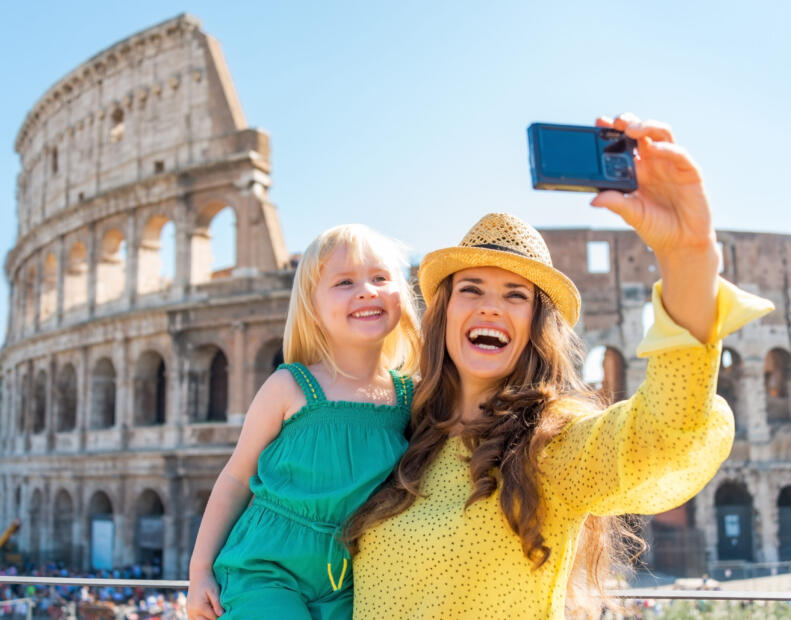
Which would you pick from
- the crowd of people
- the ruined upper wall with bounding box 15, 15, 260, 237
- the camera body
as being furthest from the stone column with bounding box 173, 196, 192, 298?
the camera body

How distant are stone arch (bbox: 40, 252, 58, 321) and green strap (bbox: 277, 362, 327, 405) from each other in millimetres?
22025

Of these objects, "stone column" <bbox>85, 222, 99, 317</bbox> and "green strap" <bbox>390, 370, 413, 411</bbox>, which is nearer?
"green strap" <bbox>390, 370, 413, 411</bbox>

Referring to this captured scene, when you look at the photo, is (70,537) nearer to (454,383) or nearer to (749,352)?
(749,352)

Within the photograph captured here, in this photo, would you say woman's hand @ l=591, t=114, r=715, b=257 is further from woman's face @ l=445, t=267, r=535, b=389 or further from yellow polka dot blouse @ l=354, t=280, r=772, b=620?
woman's face @ l=445, t=267, r=535, b=389

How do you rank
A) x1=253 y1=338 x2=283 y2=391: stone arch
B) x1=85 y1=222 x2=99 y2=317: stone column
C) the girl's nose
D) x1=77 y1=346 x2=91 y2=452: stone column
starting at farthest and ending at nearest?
x1=85 y1=222 x2=99 y2=317: stone column → x1=77 y1=346 x2=91 y2=452: stone column → x1=253 y1=338 x2=283 y2=391: stone arch → the girl's nose

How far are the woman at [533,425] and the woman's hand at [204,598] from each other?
0.50m

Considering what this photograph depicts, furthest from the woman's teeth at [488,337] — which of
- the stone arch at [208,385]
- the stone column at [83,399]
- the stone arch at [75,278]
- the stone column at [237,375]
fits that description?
the stone arch at [75,278]

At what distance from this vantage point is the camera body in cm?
143

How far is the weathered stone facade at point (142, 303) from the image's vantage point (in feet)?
55.5

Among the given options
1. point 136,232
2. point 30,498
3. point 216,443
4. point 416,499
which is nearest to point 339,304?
point 416,499

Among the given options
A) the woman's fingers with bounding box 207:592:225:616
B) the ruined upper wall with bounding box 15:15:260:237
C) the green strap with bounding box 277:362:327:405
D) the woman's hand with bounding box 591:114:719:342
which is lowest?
the woman's fingers with bounding box 207:592:225:616

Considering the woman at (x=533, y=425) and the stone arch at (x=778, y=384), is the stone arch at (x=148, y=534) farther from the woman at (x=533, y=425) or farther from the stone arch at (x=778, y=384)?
the woman at (x=533, y=425)

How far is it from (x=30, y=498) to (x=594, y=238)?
1805cm

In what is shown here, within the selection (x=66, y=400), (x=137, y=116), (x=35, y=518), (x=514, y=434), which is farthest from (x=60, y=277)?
(x=514, y=434)
